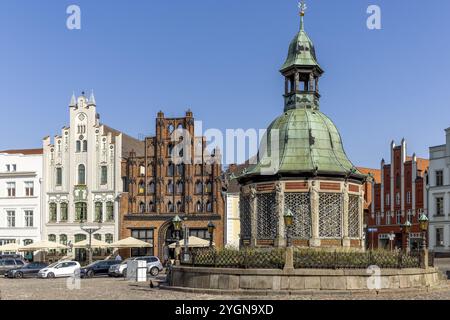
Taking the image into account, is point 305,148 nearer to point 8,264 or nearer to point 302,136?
point 302,136

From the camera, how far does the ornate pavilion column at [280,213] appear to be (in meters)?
33.2

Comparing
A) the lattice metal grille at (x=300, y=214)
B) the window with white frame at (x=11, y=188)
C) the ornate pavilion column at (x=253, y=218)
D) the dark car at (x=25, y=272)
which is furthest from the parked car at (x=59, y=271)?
the window with white frame at (x=11, y=188)

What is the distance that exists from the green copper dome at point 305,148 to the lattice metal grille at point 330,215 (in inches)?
46.3

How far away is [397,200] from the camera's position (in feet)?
257

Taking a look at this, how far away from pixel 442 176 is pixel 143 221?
29831 millimetres

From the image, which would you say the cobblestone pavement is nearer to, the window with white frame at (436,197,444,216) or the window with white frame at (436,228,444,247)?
the window with white frame at (436,228,444,247)

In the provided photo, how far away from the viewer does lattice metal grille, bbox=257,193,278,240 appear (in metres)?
33.7

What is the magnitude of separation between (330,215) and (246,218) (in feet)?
13.7

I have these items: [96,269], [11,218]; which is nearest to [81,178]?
[11,218]

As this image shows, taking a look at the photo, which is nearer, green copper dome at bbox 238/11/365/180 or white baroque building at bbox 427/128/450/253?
green copper dome at bbox 238/11/365/180

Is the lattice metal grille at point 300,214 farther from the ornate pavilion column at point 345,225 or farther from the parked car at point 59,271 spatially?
the parked car at point 59,271

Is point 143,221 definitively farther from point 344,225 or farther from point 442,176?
point 344,225

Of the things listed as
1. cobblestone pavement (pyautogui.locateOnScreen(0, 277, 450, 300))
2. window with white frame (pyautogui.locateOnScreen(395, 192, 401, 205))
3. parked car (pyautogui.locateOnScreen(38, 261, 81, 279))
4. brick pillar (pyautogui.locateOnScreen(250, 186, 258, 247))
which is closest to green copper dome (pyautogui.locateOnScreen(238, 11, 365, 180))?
brick pillar (pyautogui.locateOnScreen(250, 186, 258, 247))

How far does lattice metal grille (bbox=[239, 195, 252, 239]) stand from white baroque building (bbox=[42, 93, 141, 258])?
3435 centimetres
